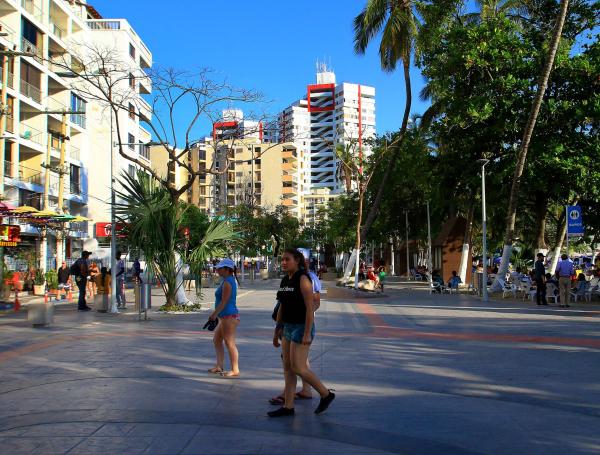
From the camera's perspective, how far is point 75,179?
48.2 m

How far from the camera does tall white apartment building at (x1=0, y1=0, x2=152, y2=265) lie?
3703cm

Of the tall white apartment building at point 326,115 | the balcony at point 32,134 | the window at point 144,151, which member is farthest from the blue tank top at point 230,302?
the tall white apartment building at point 326,115

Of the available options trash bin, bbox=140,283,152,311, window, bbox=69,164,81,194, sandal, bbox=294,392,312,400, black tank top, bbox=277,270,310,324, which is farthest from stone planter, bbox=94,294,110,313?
window, bbox=69,164,81,194

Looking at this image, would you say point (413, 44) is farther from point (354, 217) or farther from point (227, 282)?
point (227, 282)

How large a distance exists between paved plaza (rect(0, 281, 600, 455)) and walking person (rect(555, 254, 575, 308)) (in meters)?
5.34

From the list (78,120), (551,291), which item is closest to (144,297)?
(551,291)

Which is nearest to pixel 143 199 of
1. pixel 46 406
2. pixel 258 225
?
pixel 46 406

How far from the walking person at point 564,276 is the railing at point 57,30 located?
3715cm

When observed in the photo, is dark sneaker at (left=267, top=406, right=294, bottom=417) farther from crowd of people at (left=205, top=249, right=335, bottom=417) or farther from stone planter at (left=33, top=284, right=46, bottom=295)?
stone planter at (left=33, top=284, right=46, bottom=295)

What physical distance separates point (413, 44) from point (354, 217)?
18255mm

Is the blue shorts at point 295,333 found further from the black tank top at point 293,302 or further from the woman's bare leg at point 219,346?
the woman's bare leg at point 219,346

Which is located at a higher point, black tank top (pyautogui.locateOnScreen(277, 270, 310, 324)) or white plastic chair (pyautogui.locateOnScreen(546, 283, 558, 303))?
black tank top (pyautogui.locateOnScreen(277, 270, 310, 324))

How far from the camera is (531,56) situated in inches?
1011

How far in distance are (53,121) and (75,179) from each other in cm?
575
